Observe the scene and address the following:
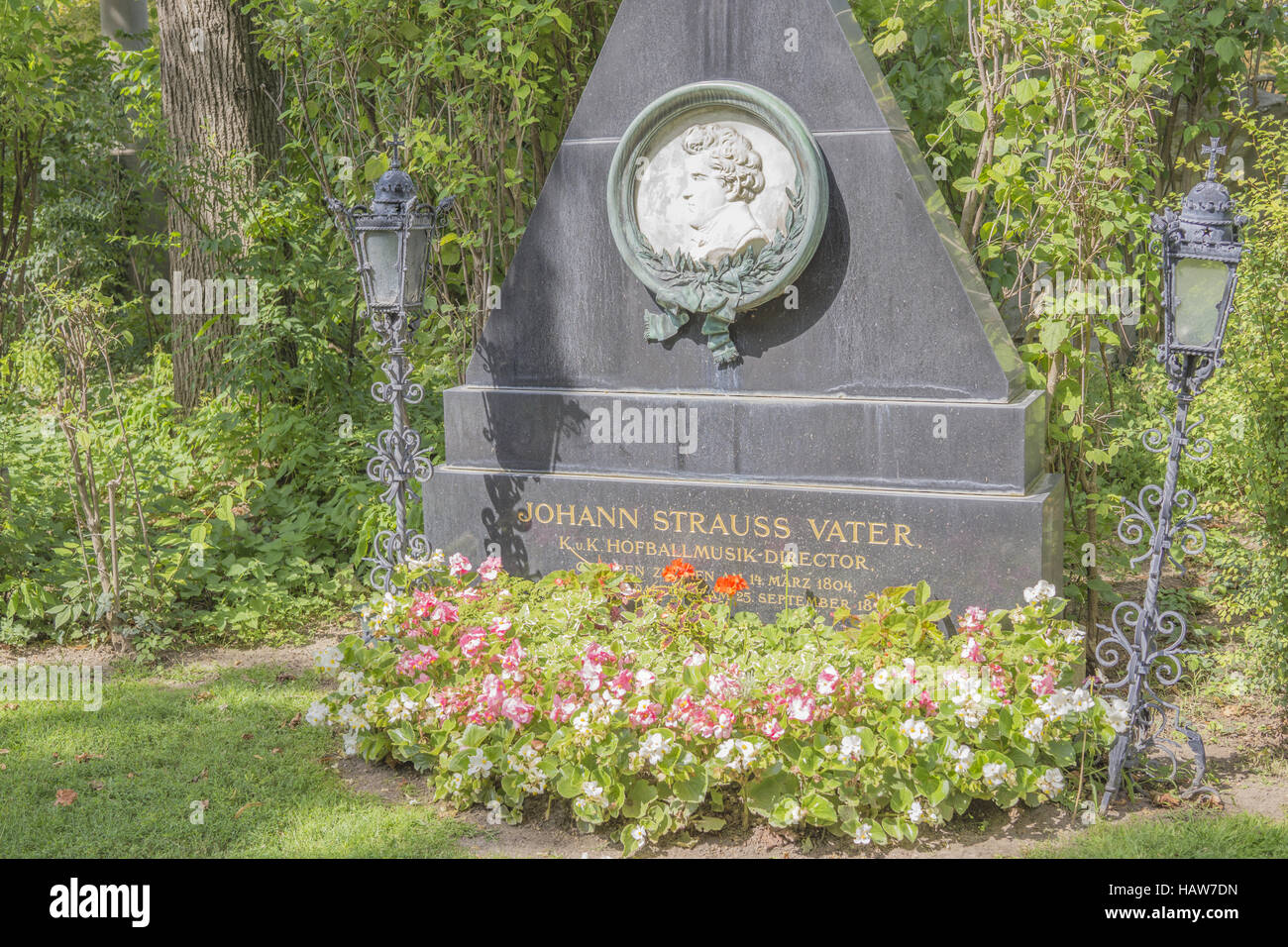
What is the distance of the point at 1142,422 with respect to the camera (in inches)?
282

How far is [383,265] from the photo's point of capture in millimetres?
5035

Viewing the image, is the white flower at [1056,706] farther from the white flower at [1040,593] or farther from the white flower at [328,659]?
the white flower at [328,659]

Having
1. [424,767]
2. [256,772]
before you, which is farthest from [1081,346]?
[256,772]

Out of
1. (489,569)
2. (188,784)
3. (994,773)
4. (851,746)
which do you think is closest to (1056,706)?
(994,773)

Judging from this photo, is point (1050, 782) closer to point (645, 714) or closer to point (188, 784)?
point (645, 714)

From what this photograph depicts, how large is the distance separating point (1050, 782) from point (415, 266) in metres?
3.28

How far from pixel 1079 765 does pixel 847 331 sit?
1.95 m

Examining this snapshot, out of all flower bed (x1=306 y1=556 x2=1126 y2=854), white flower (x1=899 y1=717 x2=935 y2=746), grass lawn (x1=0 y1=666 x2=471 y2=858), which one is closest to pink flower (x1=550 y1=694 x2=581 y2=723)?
flower bed (x1=306 y1=556 x2=1126 y2=854)

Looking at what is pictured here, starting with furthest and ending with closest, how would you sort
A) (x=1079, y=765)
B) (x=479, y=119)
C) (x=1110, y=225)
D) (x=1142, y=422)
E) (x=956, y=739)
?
1. (x=1142, y=422)
2. (x=479, y=119)
3. (x=1110, y=225)
4. (x=1079, y=765)
5. (x=956, y=739)

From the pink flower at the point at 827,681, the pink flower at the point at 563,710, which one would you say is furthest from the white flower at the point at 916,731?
the pink flower at the point at 563,710

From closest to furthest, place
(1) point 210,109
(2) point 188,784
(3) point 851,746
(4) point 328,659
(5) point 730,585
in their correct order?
(3) point 851,746 < (2) point 188,784 < (5) point 730,585 < (4) point 328,659 < (1) point 210,109

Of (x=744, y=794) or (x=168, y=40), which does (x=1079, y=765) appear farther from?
(x=168, y=40)

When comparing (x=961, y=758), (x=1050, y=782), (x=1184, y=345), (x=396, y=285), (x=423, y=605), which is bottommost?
(x=1050, y=782)

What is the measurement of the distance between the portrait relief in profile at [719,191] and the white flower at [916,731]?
2.11 m
